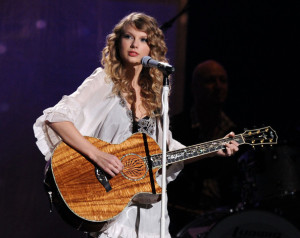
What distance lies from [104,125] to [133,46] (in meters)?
0.55

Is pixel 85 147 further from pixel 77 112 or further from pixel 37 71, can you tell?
pixel 37 71

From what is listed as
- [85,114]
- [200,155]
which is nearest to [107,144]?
[85,114]

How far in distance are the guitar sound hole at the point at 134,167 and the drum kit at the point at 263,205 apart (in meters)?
1.53

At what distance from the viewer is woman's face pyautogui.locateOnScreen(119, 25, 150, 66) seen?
307 cm

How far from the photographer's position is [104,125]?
297 cm

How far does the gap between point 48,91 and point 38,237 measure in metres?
1.27

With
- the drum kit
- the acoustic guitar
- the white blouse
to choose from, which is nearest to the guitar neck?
the acoustic guitar

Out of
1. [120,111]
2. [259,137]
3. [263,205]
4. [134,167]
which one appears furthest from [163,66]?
[263,205]

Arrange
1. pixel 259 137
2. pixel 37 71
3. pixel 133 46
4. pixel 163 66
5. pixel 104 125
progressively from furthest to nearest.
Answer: pixel 37 71
pixel 259 137
pixel 133 46
pixel 104 125
pixel 163 66

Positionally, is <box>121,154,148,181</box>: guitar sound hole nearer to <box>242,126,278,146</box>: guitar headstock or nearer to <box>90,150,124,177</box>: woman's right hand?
<box>90,150,124,177</box>: woman's right hand

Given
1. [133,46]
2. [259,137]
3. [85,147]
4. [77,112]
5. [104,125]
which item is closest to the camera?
[85,147]

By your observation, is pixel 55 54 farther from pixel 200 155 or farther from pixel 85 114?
pixel 200 155

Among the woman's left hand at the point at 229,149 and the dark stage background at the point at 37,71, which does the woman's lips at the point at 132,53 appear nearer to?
the woman's left hand at the point at 229,149

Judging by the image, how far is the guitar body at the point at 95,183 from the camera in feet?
8.71
